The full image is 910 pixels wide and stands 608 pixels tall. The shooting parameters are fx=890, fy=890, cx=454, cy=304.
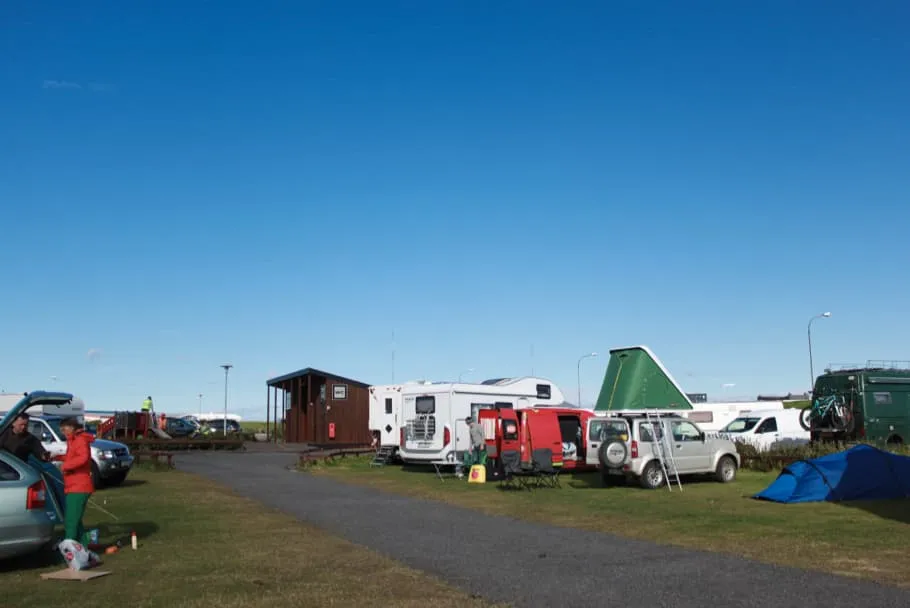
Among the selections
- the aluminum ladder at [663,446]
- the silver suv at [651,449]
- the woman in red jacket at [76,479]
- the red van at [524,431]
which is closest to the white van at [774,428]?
the silver suv at [651,449]

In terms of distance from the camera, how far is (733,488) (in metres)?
19.9

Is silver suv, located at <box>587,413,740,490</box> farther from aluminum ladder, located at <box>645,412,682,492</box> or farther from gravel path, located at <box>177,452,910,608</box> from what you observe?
gravel path, located at <box>177,452,910,608</box>

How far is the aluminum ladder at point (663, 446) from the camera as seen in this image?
20250mm

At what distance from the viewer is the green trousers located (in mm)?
10891

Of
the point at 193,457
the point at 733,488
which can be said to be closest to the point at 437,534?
the point at 733,488

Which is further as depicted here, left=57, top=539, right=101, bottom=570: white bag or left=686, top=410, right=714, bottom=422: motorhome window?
left=686, top=410, right=714, bottom=422: motorhome window

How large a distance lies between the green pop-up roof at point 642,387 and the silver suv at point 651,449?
55cm

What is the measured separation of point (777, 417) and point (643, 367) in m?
9.73

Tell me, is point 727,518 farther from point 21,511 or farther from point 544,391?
point 544,391

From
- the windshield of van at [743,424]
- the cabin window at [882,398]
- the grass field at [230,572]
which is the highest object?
the cabin window at [882,398]

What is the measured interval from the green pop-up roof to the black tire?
315 inches

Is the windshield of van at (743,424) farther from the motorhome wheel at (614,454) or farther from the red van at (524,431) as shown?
the motorhome wheel at (614,454)

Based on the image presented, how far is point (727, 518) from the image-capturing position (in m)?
14.5

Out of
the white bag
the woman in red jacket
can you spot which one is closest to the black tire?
the woman in red jacket
